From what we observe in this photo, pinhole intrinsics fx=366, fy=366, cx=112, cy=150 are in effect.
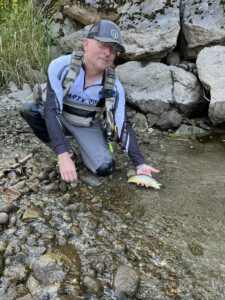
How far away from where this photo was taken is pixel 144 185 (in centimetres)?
397

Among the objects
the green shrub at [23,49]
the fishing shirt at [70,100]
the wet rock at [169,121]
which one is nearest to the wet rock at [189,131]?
the wet rock at [169,121]

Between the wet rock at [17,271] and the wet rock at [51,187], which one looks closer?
the wet rock at [17,271]

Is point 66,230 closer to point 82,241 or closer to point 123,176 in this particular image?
point 82,241

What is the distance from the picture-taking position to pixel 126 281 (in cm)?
268

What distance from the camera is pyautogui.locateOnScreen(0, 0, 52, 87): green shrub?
623 cm

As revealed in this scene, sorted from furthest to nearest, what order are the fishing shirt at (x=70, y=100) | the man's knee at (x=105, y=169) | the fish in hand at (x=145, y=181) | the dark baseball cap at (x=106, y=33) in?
1. the man's knee at (x=105, y=169)
2. the fish in hand at (x=145, y=181)
3. the fishing shirt at (x=70, y=100)
4. the dark baseball cap at (x=106, y=33)

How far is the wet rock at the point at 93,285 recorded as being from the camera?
2.63m

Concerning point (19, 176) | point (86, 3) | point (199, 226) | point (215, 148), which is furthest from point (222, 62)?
point (19, 176)

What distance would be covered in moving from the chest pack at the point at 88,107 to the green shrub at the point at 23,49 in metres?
2.18

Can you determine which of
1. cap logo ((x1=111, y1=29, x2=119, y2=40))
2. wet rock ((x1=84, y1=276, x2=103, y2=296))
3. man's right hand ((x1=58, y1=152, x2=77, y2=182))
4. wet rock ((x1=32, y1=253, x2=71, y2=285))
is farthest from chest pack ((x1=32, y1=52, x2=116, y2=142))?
wet rock ((x1=84, y1=276, x2=103, y2=296))

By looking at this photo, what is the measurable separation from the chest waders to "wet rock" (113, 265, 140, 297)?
5.46ft

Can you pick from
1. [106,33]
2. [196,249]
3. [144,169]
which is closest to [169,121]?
[144,169]

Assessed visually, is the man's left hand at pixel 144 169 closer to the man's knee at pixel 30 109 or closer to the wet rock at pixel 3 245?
the man's knee at pixel 30 109

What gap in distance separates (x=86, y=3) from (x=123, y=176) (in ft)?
11.1
